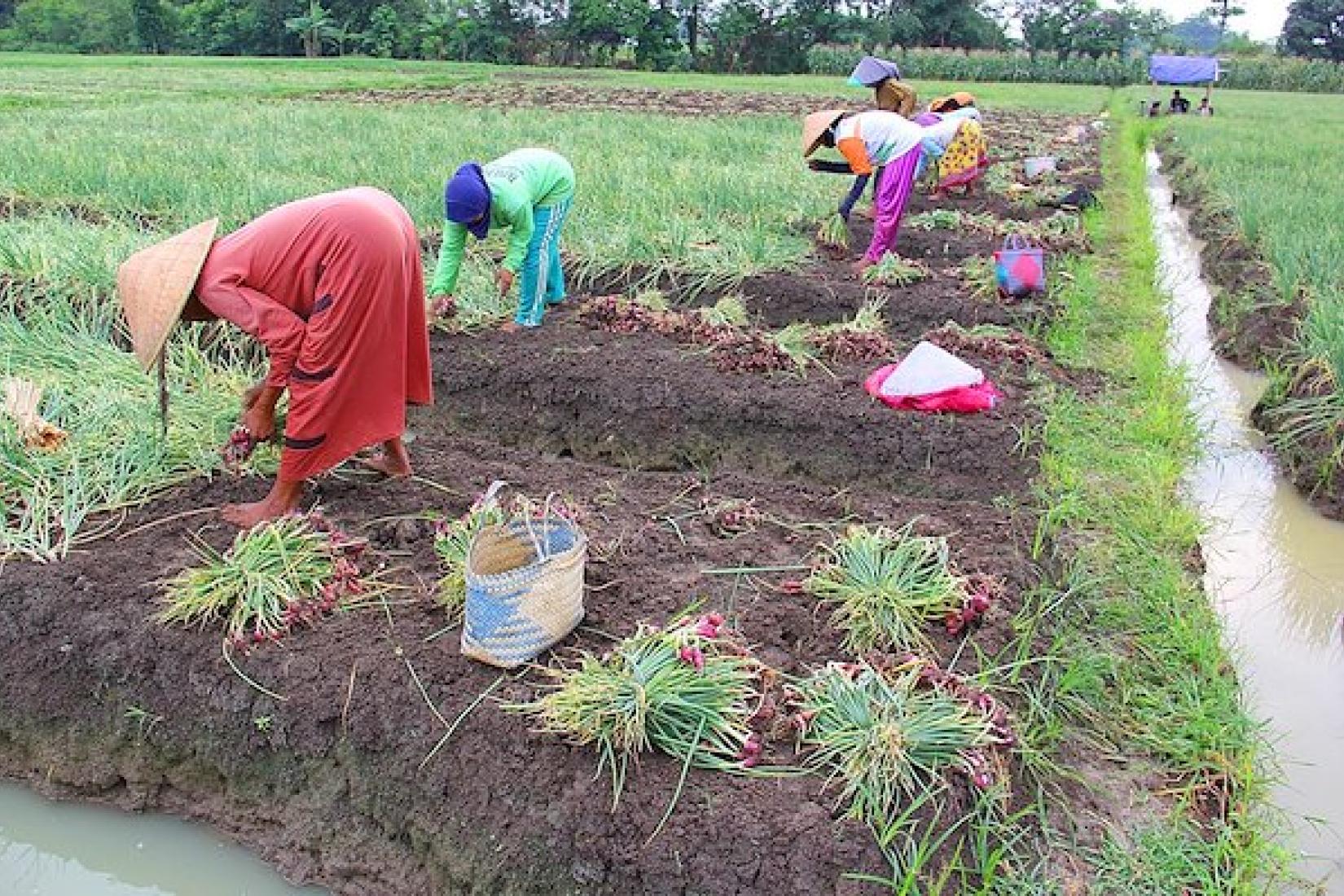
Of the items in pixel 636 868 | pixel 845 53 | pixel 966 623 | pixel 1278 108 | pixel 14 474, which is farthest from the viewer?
pixel 845 53

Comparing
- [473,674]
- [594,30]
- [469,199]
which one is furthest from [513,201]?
[594,30]

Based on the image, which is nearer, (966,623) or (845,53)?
(966,623)

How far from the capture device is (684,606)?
10.5ft

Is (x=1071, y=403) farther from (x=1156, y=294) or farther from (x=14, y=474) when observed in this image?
(x=14, y=474)

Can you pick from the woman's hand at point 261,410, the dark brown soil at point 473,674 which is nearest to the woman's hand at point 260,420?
the woman's hand at point 261,410

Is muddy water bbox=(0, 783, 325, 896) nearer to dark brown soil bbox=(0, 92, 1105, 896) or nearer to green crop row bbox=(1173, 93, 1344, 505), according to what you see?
dark brown soil bbox=(0, 92, 1105, 896)

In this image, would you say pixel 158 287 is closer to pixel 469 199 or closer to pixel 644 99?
pixel 469 199

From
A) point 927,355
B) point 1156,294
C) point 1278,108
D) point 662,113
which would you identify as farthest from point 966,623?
point 1278,108

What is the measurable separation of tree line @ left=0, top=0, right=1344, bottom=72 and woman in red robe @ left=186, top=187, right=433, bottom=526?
3878cm

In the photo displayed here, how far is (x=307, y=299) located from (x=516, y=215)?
5.72 feet

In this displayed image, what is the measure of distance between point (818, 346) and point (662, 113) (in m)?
14.9

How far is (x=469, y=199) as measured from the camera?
4543mm

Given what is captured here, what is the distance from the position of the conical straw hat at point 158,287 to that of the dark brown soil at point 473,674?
0.67 metres

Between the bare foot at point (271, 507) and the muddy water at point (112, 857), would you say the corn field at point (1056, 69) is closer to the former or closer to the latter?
the bare foot at point (271, 507)
